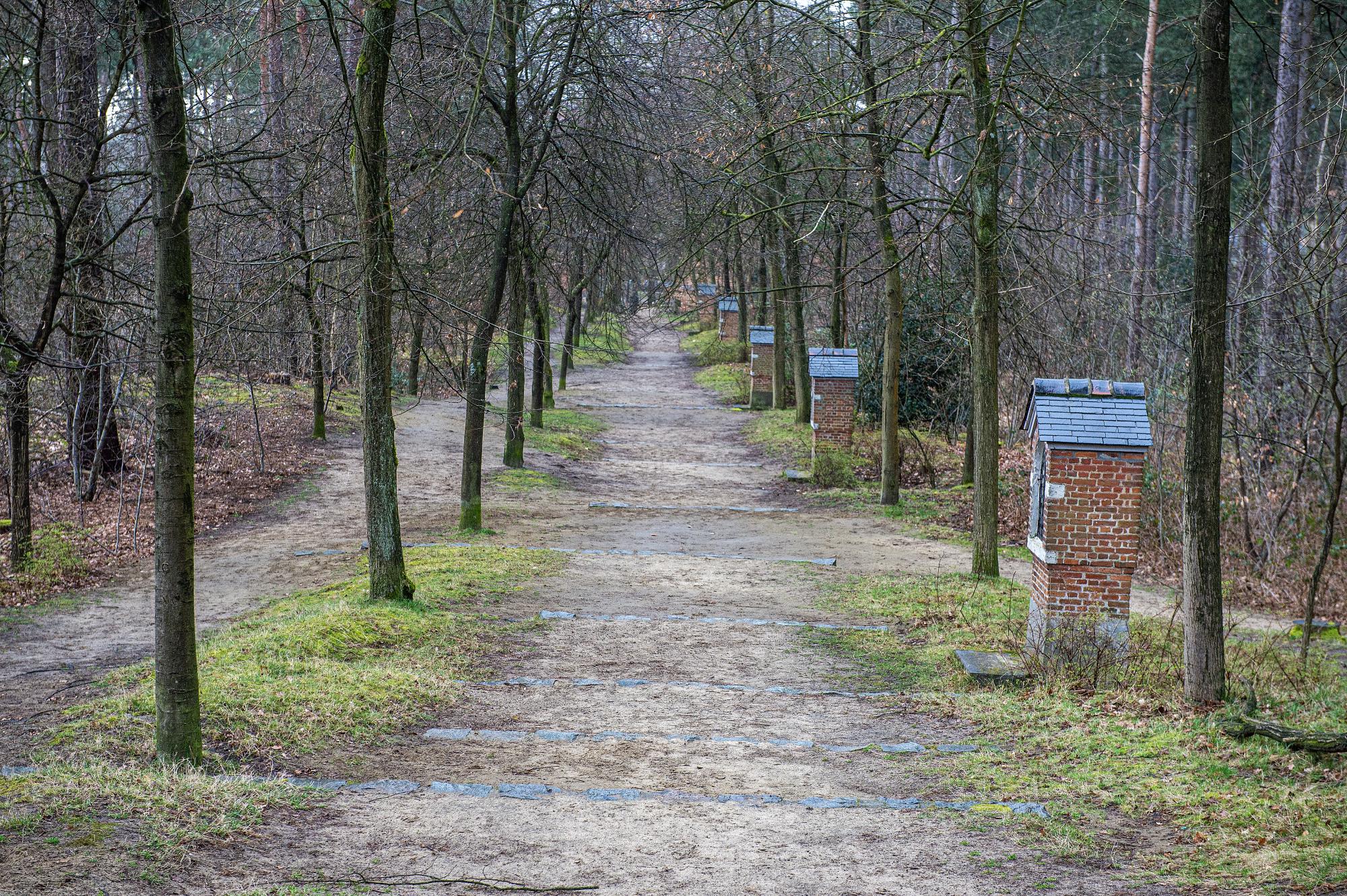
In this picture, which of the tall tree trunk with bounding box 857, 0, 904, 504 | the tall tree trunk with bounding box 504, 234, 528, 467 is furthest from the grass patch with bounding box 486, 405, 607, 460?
the tall tree trunk with bounding box 857, 0, 904, 504

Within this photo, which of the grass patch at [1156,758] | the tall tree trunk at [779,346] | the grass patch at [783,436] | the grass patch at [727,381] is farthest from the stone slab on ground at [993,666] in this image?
the grass patch at [727,381]

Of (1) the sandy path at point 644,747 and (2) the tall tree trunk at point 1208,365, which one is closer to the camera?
(1) the sandy path at point 644,747

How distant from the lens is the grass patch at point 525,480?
62.8 ft

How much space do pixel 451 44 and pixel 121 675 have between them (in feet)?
25.7

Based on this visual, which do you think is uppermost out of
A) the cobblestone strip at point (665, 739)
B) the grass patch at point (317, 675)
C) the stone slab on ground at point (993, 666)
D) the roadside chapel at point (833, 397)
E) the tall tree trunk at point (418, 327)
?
the tall tree trunk at point (418, 327)

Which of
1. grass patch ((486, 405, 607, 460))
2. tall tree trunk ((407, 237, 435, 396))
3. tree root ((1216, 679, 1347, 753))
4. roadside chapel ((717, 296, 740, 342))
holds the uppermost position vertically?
roadside chapel ((717, 296, 740, 342))

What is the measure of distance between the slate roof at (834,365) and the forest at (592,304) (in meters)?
1.58

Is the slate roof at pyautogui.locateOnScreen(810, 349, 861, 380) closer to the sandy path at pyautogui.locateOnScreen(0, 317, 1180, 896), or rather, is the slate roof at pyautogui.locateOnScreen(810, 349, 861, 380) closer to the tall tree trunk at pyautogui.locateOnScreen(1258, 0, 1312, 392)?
the sandy path at pyautogui.locateOnScreen(0, 317, 1180, 896)

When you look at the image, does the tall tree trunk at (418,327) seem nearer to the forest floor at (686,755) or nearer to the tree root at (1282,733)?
the forest floor at (686,755)

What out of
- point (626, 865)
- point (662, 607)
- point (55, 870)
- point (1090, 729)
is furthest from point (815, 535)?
point (55, 870)

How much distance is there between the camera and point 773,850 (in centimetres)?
516

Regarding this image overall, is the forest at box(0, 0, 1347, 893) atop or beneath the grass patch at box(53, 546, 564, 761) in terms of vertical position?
atop

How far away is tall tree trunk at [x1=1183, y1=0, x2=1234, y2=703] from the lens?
6965mm

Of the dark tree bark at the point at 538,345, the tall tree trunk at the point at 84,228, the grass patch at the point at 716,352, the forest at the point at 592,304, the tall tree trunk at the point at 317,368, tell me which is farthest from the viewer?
the grass patch at the point at 716,352
